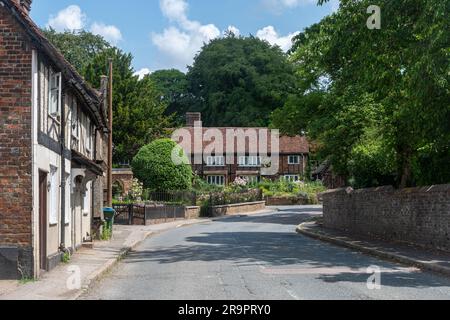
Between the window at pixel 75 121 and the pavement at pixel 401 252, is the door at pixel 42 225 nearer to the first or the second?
the window at pixel 75 121

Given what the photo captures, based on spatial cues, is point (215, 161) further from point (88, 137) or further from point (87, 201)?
point (87, 201)

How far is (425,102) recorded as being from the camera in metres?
18.0

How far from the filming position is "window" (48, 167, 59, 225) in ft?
54.1

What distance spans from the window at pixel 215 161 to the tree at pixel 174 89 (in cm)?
1251

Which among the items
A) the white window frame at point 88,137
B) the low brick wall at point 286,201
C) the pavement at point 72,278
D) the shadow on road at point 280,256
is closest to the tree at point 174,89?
the low brick wall at point 286,201

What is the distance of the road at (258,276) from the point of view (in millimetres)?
11648

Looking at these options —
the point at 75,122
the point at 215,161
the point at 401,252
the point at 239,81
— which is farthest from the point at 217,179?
the point at 401,252

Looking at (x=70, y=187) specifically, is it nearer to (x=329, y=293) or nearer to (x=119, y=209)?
(x=329, y=293)

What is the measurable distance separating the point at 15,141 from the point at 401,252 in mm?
11201

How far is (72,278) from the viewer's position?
1416 centimetres

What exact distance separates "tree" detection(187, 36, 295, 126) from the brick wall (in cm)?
6888

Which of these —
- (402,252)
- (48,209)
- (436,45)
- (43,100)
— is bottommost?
(402,252)

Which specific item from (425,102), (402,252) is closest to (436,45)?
(425,102)

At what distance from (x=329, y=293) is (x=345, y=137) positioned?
2121cm
